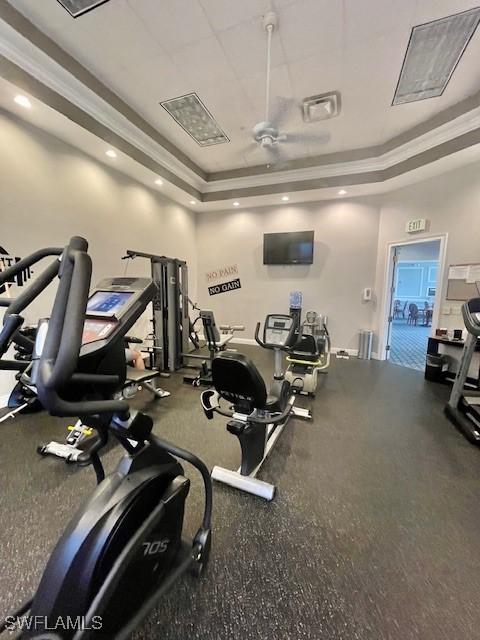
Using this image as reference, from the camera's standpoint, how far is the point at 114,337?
907 millimetres

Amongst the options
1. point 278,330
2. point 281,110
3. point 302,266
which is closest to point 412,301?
point 302,266

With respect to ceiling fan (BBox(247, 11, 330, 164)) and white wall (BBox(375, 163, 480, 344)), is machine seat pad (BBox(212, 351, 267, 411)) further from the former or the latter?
white wall (BBox(375, 163, 480, 344))

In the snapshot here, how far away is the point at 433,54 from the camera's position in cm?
266

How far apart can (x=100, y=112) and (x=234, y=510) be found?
4.38 meters

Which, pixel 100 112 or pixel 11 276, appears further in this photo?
pixel 100 112

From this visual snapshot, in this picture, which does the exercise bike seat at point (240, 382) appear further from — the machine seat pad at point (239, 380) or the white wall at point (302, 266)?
the white wall at point (302, 266)

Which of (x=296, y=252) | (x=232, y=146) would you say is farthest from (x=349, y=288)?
(x=232, y=146)

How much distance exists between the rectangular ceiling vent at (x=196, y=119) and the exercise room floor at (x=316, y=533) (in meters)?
3.91

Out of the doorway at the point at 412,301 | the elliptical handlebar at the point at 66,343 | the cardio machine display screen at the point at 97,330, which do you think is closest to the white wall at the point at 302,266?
the doorway at the point at 412,301

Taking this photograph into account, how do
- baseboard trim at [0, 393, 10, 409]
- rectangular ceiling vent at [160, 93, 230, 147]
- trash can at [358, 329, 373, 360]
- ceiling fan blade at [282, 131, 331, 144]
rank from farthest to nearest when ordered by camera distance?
trash can at [358, 329, 373, 360], ceiling fan blade at [282, 131, 331, 144], rectangular ceiling vent at [160, 93, 230, 147], baseboard trim at [0, 393, 10, 409]

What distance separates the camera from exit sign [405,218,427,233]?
4.36 metres

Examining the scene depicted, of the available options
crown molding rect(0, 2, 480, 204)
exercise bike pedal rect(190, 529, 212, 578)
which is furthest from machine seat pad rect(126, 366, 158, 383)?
crown molding rect(0, 2, 480, 204)

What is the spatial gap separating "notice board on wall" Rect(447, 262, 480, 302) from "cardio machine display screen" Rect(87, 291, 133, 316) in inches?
183

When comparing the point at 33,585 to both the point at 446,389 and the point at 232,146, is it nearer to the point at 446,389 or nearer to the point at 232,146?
the point at 446,389
